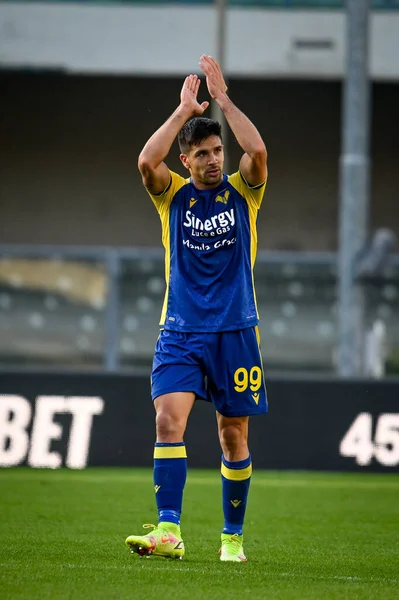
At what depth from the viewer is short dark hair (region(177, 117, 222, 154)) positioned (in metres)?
6.33

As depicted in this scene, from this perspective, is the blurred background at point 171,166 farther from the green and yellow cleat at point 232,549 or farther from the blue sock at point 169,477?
the blue sock at point 169,477

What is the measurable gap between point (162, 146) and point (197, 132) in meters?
0.19

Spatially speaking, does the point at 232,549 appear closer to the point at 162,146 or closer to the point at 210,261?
the point at 210,261

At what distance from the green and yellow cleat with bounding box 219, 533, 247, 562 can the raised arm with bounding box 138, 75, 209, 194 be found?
1.76m

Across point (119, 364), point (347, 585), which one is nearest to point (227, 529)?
point (347, 585)

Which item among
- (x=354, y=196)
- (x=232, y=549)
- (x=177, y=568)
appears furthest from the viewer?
(x=354, y=196)

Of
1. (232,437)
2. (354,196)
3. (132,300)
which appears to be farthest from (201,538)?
(354,196)

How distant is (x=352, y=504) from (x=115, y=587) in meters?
4.78

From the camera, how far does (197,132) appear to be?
6.34m

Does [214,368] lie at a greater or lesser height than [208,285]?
lesser

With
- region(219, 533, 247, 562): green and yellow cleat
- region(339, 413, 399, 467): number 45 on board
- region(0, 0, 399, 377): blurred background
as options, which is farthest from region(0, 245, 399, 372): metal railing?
region(219, 533, 247, 562): green and yellow cleat

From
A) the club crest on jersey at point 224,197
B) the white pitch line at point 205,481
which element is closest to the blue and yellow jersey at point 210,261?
the club crest on jersey at point 224,197

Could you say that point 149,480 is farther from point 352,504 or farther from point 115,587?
point 115,587

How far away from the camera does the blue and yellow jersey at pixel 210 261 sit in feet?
20.7
